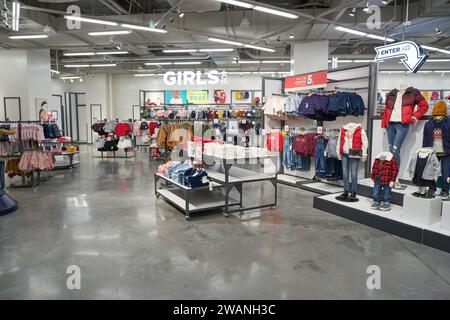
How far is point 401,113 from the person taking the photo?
17.8 feet

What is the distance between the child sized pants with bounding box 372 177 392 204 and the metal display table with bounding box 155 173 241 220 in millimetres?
2240

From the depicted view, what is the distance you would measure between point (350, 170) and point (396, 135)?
3.12 feet

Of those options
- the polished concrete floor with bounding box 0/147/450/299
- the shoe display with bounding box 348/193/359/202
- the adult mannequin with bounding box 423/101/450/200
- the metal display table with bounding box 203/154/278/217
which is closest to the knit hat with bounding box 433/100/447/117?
the adult mannequin with bounding box 423/101/450/200

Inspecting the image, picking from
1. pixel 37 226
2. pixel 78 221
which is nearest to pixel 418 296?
pixel 78 221

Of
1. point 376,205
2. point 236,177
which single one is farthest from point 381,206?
point 236,177

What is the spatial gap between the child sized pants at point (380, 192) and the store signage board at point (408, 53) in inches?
99.7

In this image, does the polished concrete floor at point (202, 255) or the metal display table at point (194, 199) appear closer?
the polished concrete floor at point (202, 255)

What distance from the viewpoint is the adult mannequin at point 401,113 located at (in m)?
5.29

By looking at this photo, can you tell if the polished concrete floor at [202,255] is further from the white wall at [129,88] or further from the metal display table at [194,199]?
the white wall at [129,88]

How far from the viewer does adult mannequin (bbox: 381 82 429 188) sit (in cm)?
529

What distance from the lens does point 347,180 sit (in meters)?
5.76

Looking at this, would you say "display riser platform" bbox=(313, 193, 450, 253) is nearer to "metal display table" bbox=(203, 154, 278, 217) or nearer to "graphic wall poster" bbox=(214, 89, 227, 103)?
"metal display table" bbox=(203, 154, 278, 217)

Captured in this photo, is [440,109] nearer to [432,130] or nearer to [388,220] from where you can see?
[432,130]

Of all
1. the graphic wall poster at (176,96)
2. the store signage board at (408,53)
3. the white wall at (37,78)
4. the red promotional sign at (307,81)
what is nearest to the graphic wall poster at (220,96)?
the graphic wall poster at (176,96)
